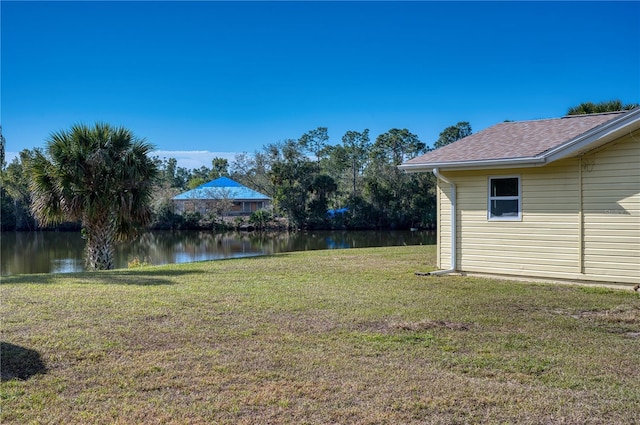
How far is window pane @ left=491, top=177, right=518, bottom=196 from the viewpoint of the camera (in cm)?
1047

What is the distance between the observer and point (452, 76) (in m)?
25.9

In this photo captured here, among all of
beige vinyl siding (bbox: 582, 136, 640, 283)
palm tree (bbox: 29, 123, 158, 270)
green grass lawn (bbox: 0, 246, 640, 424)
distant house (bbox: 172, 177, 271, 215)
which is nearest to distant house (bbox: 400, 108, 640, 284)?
beige vinyl siding (bbox: 582, 136, 640, 283)

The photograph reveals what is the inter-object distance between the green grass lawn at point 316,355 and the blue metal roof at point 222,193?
45771mm

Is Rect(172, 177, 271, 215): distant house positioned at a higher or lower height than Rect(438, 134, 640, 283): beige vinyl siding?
higher

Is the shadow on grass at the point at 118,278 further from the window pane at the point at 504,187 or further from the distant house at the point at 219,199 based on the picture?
the distant house at the point at 219,199

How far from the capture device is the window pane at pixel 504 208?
1046cm

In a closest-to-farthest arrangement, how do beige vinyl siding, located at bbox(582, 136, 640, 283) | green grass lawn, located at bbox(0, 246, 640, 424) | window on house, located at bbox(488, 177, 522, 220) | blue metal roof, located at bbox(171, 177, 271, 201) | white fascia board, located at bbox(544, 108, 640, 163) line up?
green grass lawn, located at bbox(0, 246, 640, 424) < white fascia board, located at bbox(544, 108, 640, 163) < beige vinyl siding, located at bbox(582, 136, 640, 283) < window on house, located at bbox(488, 177, 522, 220) < blue metal roof, located at bbox(171, 177, 271, 201)

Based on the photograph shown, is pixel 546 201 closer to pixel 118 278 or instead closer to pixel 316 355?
pixel 316 355

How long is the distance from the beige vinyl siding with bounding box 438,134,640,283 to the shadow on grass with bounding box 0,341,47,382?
8.72 metres

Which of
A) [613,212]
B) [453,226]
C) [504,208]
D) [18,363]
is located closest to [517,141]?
[504,208]

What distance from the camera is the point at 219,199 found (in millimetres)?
53531

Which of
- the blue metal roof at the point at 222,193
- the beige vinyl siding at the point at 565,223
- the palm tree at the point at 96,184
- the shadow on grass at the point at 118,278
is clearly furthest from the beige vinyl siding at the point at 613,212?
the blue metal roof at the point at 222,193

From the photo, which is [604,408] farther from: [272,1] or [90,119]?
[90,119]

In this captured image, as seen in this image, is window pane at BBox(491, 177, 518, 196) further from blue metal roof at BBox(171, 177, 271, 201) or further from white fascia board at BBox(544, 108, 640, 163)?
blue metal roof at BBox(171, 177, 271, 201)
